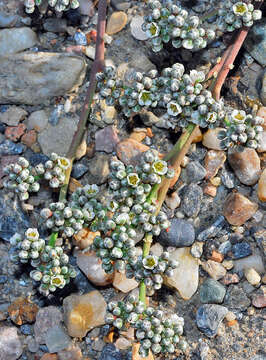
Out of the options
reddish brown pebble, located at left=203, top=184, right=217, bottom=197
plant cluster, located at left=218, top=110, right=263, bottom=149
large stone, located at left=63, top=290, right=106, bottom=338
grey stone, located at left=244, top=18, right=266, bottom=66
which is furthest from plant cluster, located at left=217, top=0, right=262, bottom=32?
large stone, located at left=63, top=290, right=106, bottom=338

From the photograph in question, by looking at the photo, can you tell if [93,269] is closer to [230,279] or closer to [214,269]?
[214,269]

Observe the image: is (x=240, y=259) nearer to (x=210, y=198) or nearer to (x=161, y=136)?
(x=210, y=198)

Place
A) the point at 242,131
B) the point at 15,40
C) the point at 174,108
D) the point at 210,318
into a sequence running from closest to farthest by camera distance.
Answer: the point at 242,131 → the point at 174,108 → the point at 210,318 → the point at 15,40

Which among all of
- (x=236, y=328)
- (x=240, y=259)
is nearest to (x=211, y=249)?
(x=240, y=259)

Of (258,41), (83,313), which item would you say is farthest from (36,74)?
(83,313)

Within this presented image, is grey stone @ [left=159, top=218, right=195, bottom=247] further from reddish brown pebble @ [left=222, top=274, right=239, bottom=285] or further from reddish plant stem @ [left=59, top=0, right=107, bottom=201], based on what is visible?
reddish plant stem @ [left=59, top=0, right=107, bottom=201]
